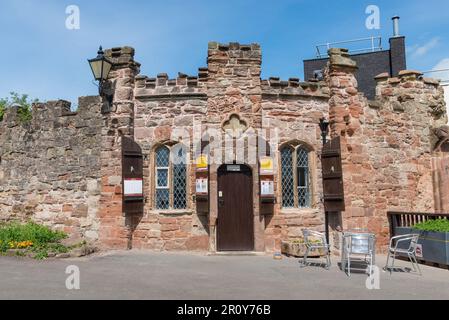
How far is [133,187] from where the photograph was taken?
31.3 feet

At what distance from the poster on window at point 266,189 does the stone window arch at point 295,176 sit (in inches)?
23.8

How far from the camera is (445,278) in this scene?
7000mm

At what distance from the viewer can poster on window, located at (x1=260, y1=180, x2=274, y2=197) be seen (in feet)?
31.2

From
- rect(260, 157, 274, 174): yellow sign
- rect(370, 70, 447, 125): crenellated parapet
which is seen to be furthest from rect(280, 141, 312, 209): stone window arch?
rect(370, 70, 447, 125): crenellated parapet

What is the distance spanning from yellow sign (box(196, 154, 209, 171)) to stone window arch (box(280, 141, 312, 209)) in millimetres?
2087

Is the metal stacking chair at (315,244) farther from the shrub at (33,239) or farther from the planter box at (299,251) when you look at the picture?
the shrub at (33,239)

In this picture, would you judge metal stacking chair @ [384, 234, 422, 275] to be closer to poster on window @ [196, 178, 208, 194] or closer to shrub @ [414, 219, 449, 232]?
shrub @ [414, 219, 449, 232]

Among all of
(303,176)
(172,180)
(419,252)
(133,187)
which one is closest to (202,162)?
(172,180)

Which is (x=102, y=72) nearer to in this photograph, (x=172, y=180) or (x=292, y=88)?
(x=172, y=180)

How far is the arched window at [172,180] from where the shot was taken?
32.7 feet

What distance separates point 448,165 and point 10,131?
1330 cm

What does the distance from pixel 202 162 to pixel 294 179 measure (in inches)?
101
